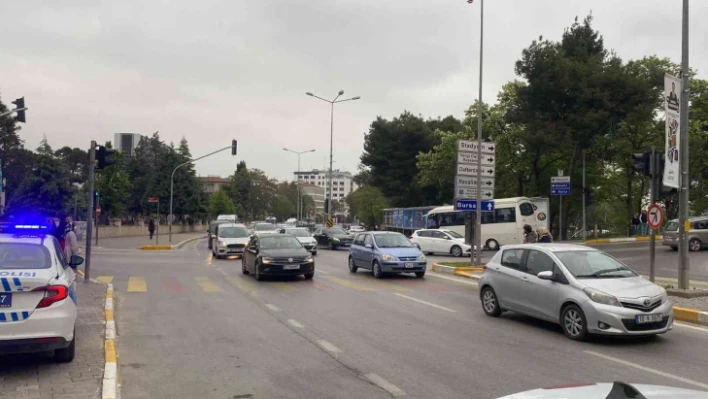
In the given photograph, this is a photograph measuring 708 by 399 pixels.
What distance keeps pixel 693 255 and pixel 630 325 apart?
71.9ft

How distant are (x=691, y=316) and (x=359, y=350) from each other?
22.6ft

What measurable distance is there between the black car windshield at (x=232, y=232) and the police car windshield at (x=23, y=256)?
22.4m

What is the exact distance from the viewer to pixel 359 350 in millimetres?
8633

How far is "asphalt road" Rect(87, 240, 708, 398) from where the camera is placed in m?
6.82

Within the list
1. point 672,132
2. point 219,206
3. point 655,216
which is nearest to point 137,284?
point 655,216

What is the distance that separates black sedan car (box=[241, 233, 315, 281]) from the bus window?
2152 cm

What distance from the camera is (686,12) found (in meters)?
14.6

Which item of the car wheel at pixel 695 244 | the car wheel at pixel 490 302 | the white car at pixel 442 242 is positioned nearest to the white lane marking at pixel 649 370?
the car wheel at pixel 490 302

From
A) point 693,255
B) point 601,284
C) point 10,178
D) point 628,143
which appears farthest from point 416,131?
point 601,284

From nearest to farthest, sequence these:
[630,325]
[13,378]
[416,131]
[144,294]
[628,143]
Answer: [13,378] → [630,325] → [144,294] → [628,143] → [416,131]

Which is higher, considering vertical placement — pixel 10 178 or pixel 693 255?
pixel 10 178

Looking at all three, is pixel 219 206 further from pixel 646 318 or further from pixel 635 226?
pixel 646 318

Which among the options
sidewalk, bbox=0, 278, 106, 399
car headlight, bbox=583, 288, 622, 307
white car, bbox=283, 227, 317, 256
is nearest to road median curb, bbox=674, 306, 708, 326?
car headlight, bbox=583, 288, 622, 307

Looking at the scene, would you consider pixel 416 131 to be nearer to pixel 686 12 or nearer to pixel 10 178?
pixel 10 178
